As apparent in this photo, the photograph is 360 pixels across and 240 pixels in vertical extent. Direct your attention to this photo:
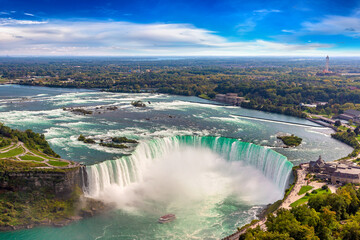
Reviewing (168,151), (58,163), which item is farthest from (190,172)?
(58,163)

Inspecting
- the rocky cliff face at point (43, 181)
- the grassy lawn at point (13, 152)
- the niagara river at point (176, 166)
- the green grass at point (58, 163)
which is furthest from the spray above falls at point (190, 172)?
the grassy lawn at point (13, 152)

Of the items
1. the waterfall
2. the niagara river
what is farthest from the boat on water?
the waterfall

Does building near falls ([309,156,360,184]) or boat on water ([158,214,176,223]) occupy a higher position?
building near falls ([309,156,360,184])

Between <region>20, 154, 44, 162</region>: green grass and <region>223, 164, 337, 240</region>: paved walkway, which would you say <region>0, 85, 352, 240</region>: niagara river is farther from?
<region>20, 154, 44, 162</region>: green grass

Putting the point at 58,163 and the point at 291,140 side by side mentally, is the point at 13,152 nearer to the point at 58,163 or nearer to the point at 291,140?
the point at 58,163

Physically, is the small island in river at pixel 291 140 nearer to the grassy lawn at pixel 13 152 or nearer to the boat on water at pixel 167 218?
the boat on water at pixel 167 218
